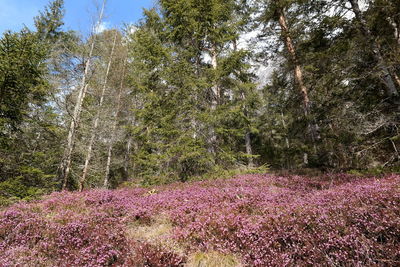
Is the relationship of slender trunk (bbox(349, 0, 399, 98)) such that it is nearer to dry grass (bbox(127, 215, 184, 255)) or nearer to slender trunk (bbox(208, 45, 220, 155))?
slender trunk (bbox(208, 45, 220, 155))

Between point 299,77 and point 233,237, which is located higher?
point 299,77

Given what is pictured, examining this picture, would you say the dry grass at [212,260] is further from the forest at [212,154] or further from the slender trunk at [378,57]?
the slender trunk at [378,57]

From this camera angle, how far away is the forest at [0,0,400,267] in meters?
3.01

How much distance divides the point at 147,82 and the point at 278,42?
29.3 ft

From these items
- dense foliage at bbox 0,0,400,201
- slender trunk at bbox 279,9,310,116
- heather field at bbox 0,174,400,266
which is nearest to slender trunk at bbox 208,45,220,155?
dense foliage at bbox 0,0,400,201

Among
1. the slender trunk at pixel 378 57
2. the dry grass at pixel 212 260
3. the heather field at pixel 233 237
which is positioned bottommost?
the dry grass at pixel 212 260

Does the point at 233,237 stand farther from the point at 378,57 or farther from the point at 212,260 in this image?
the point at 378,57

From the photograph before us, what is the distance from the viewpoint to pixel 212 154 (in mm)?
10422

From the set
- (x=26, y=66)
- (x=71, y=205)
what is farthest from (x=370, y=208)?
(x=26, y=66)

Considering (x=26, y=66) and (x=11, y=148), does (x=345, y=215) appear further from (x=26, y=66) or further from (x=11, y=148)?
(x=26, y=66)

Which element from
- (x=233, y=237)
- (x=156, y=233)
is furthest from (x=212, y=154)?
(x=233, y=237)

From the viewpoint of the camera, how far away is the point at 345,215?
308 cm

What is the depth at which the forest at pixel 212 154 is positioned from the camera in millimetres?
3006

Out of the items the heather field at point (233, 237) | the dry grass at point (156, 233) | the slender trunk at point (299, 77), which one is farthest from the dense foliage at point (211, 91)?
the dry grass at point (156, 233)
